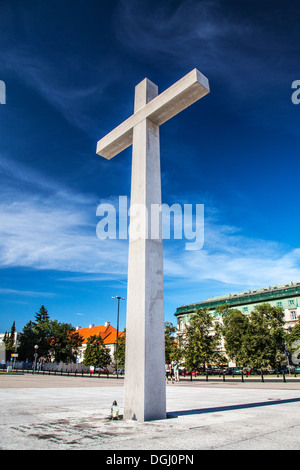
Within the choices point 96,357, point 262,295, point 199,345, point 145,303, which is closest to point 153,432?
point 145,303

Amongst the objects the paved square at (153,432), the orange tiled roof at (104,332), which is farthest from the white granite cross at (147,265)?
the orange tiled roof at (104,332)

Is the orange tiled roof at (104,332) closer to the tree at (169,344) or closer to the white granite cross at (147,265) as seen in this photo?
the tree at (169,344)

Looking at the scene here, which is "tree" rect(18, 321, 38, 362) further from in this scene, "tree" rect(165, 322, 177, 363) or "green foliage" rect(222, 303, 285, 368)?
"green foliage" rect(222, 303, 285, 368)

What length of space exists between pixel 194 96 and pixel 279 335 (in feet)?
168

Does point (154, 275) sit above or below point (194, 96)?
below

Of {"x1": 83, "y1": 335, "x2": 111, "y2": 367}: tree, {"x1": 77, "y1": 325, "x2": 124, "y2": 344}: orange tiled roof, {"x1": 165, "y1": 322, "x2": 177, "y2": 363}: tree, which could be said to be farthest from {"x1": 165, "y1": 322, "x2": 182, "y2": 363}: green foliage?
{"x1": 77, "y1": 325, "x2": 124, "y2": 344}: orange tiled roof

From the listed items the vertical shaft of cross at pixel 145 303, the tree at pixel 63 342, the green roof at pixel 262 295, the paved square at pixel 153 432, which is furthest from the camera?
the tree at pixel 63 342

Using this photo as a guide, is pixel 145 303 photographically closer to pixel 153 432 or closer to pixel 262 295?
pixel 153 432

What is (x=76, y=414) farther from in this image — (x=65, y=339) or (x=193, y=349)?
(x=65, y=339)

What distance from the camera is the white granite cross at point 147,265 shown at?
666 cm

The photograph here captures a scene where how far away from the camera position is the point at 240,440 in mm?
4613

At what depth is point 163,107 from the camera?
8.42 m

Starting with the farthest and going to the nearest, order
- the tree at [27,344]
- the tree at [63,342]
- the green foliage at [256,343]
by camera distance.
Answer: the tree at [63,342] < the tree at [27,344] < the green foliage at [256,343]
